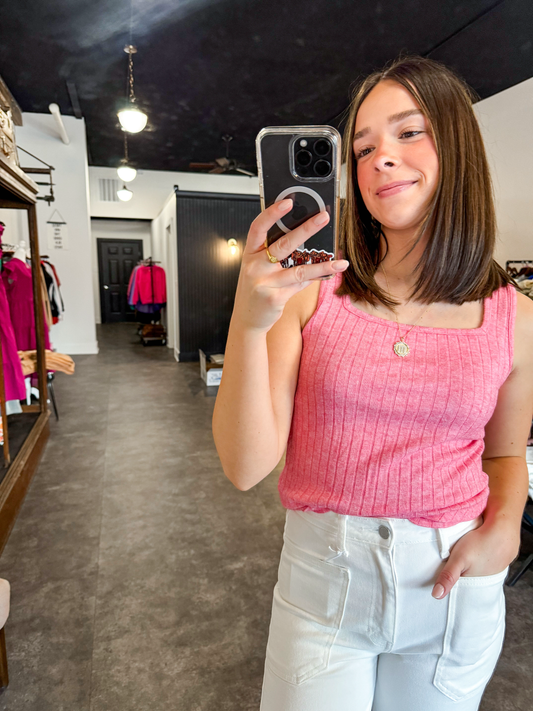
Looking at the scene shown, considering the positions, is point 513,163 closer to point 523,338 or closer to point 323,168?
point 523,338

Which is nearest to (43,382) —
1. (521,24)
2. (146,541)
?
(146,541)

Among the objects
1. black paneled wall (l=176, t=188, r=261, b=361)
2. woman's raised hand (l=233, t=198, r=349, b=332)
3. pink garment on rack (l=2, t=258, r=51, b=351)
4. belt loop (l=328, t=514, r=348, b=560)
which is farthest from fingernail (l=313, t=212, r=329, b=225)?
black paneled wall (l=176, t=188, r=261, b=361)

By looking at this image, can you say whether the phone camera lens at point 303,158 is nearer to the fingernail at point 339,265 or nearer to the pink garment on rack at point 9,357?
the fingernail at point 339,265

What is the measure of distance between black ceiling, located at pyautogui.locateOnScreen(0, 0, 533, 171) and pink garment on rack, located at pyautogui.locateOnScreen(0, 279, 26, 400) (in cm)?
300

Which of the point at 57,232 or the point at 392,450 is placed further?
the point at 57,232

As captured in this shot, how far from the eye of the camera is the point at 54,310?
6.11m

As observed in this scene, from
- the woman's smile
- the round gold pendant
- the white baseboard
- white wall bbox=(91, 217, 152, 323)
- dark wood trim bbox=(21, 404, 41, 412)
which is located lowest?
the white baseboard

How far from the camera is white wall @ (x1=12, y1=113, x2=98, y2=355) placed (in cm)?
737

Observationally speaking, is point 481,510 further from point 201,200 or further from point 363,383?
point 201,200

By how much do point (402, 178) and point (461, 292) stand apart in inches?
8.7

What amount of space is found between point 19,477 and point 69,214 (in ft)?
19.3

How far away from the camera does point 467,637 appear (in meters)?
0.72

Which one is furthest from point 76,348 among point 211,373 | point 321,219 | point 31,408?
point 321,219

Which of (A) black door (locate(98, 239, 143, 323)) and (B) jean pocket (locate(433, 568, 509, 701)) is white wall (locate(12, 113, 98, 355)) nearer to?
(A) black door (locate(98, 239, 143, 323))
